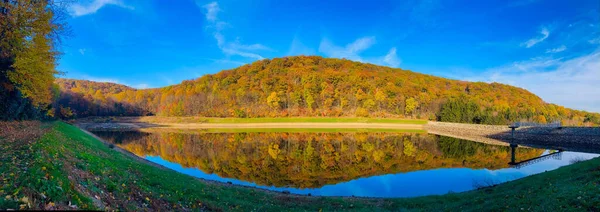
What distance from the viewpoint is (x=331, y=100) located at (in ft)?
443

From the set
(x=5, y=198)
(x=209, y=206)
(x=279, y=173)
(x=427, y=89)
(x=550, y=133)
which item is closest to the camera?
(x=5, y=198)

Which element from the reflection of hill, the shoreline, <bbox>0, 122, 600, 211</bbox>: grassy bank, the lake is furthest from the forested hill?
<bbox>0, 122, 600, 211</bbox>: grassy bank

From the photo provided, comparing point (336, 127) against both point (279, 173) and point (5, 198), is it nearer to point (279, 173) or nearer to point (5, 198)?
point (279, 173)

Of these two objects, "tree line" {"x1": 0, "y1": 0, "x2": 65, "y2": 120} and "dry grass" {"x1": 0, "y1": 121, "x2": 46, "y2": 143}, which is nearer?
"dry grass" {"x1": 0, "y1": 121, "x2": 46, "y2": 143}

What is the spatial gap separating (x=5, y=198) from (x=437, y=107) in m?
127

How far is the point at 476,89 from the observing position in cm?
15212

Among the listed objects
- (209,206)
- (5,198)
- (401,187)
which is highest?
(5,198)

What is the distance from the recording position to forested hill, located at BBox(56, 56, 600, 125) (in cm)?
11225

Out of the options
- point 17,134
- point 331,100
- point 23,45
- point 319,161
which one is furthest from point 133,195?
point 331,100

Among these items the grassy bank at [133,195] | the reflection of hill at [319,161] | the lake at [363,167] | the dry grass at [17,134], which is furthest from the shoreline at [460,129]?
the dry grass at [17,134]

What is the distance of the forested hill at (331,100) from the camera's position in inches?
4419

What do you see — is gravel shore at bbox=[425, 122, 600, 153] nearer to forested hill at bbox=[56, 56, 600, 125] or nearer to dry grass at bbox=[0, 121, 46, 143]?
forested hill at bbox=[56, 56, 600, 125]

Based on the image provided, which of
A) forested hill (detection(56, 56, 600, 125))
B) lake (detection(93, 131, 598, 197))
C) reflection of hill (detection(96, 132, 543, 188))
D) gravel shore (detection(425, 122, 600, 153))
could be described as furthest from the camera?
forested hill (detection(56, 56, 600, 125))

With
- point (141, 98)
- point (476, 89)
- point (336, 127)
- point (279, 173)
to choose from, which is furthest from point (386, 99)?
point (141, 98)
